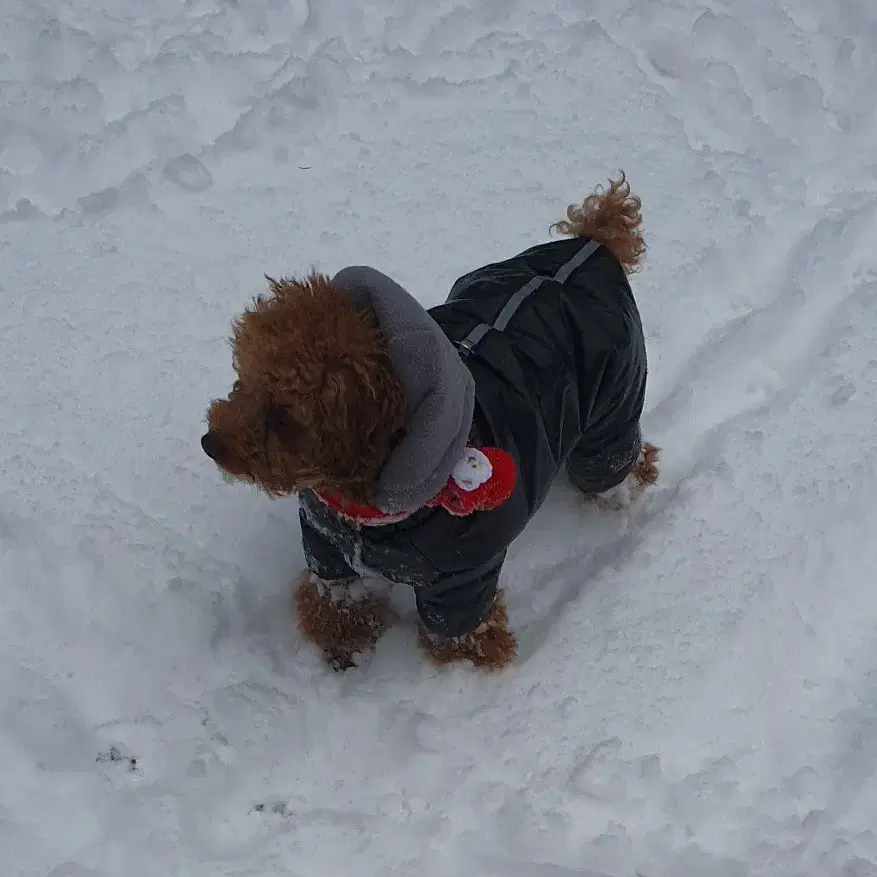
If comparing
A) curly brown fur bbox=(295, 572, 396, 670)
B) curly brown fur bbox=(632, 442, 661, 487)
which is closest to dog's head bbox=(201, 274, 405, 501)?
curly brown fur bbox=(295, 572, 396, 670)

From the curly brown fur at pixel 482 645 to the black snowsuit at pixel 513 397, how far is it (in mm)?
174

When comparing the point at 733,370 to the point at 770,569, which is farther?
the point at 733,370

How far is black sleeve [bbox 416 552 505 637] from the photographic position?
248 cm

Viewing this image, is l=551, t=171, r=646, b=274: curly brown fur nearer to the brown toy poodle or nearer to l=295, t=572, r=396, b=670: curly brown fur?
the brown toy poodle

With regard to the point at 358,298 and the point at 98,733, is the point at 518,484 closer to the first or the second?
the point at 358,298

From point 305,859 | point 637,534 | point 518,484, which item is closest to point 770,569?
point 637,534

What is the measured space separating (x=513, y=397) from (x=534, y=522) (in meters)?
1.06

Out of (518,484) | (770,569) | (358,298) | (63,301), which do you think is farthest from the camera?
(63,301)

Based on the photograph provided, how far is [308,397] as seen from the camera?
1.95m

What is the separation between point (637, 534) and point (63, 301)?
2.46 m

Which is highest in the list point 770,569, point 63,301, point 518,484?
point 518,484

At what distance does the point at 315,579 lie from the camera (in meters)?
2.92

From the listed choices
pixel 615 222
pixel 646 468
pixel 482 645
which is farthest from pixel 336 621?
pixel 615 222

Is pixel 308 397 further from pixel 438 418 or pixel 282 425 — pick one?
pixel 438 418
